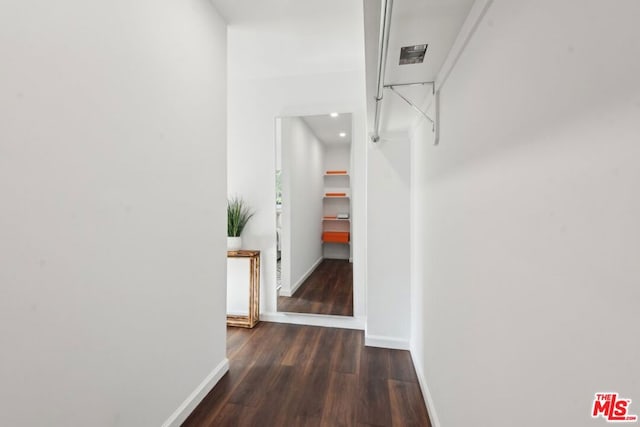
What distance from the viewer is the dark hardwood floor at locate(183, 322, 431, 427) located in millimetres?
1687

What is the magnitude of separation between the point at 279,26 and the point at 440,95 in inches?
57.7

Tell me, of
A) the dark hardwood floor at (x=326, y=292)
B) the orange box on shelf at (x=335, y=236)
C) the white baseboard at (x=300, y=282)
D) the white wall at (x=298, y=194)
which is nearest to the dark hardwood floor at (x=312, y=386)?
the dark hardwood floor at (x=326, y=292)

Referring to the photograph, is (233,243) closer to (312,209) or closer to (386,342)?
(312,209)

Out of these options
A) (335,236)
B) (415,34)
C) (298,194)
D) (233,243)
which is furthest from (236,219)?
(415,34)

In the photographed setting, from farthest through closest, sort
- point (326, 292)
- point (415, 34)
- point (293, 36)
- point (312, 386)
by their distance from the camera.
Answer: point (326, 292), point (293, 36), point (312, 386), point (415, 34)

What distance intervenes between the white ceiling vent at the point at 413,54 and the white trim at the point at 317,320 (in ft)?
7.82

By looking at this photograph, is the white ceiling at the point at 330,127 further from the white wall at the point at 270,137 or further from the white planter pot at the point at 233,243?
the white planter pot at the point at 233,243

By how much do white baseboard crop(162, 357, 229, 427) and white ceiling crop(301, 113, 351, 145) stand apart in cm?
226

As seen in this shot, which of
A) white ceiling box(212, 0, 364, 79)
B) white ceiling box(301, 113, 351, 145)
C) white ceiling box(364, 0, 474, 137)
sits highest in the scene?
white ceiling box(212, 0, 364, 79)

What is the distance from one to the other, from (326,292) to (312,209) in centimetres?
93

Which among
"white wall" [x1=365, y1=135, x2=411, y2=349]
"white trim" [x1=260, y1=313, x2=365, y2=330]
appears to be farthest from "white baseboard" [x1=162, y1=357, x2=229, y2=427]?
"white wall" [x1=365, y1=135, x2=411, y2=349]

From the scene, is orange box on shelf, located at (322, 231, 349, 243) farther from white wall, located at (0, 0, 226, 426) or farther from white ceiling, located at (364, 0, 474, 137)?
white ceiling, located at (364, 0, 474, 137)

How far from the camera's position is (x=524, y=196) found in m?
0.69

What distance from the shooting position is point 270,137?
9.97ft
